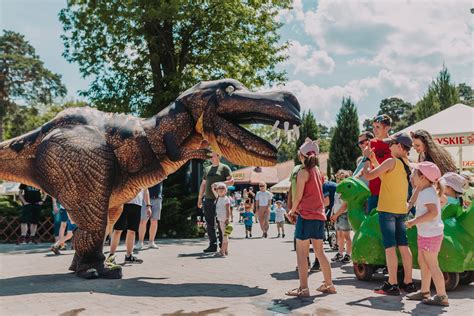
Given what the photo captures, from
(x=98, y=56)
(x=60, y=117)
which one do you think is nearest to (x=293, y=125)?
(x=60, y=117)

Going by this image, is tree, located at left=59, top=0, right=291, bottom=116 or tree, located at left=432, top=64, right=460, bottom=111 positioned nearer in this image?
tree, located at left=59, top=0, right=291, bottom=116

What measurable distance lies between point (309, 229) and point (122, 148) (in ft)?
9.56

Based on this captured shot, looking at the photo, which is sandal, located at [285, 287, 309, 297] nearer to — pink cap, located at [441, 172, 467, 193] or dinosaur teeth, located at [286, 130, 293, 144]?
dinosaur teeth, located at [286, 130, 293, 144]

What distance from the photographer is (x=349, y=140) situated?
33.2 m

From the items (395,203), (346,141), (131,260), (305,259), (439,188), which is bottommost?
(131,260)

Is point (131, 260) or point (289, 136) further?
point (131, 260)

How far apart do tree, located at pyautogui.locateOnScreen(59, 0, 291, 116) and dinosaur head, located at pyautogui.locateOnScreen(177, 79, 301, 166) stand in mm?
9447

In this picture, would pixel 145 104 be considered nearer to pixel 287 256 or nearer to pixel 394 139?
pixel 287 256

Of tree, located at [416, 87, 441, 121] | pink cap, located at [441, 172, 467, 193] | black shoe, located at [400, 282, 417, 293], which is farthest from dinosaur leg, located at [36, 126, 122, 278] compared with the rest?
tree, located at [416, 87, 441, 121]

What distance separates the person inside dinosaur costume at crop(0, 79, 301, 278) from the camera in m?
6.26

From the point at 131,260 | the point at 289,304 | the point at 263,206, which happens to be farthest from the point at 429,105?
the point at 289,304

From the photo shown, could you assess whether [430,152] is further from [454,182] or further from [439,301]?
[439,301]

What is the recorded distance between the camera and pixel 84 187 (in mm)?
6324

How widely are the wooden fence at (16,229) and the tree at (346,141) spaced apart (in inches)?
907
